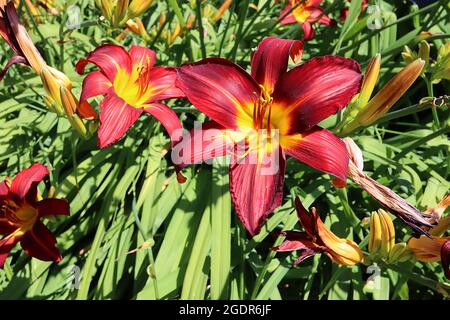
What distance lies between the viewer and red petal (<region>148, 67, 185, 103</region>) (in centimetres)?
93

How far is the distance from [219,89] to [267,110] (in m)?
0.09

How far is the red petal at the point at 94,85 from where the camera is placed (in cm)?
83

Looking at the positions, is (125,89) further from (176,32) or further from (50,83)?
(176,32)

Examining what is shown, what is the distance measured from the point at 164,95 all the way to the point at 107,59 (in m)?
0.14

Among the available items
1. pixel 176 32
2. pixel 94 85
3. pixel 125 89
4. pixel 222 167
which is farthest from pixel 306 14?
pixel 94 85

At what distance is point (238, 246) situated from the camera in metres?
1.16

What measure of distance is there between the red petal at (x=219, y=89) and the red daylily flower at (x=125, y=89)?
0.40ft

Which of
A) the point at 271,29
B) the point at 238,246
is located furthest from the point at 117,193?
the point at 271,29

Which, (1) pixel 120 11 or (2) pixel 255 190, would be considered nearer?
(2) pixel 255 190

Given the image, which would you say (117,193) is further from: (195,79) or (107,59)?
(195,79)

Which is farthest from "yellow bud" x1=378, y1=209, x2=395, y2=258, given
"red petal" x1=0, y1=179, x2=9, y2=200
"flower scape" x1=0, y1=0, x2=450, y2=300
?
"red petal" x1=0, y1=179, x2=9, y2=200

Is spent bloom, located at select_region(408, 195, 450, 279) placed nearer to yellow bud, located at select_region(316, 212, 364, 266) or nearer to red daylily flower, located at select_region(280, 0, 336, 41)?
yellow bud, located at select_region(316, 212, 364, 266)

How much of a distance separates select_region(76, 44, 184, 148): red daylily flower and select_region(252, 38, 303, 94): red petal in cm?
19

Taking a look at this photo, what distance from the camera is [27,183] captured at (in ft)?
3.18
